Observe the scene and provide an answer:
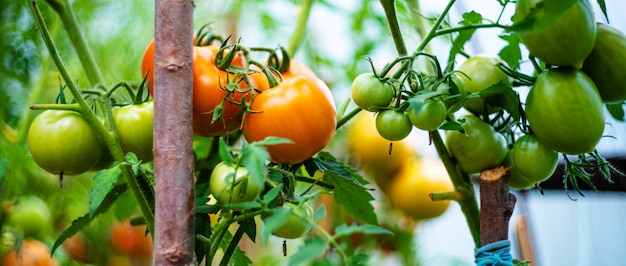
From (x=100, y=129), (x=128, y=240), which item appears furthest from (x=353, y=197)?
(x=128, y=240)

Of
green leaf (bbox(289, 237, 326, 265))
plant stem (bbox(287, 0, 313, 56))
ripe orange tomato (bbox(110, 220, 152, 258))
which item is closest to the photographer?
green leaf (bbox(289, 237, 326, 265))

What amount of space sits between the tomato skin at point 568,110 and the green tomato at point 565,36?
0.02 metres

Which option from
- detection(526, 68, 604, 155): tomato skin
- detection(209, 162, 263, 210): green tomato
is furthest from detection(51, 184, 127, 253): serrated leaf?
detection(526, 68, 604, 155): tomato skin

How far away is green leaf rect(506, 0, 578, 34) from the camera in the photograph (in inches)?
16.9

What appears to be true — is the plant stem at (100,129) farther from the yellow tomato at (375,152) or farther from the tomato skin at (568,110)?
the yellow tomato at (375,152)

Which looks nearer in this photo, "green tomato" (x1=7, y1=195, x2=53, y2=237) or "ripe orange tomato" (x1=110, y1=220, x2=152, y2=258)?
"green tomato" (x1=7, y1=195, x2=53, y2=237)

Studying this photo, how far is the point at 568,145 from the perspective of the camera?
514mm

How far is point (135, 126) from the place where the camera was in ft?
1.78

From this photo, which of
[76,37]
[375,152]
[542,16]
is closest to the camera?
[542,16]

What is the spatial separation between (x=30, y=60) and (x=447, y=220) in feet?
3.45

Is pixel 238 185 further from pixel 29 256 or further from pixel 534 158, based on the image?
pixel 29 256

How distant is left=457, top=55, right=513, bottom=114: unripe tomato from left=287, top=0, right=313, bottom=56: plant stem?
27 centimetres

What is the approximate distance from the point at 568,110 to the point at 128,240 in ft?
2.78

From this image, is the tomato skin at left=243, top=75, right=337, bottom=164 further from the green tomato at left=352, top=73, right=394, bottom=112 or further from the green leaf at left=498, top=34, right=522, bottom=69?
the green leaf at left=498, top=34, right=522, bottom=69
